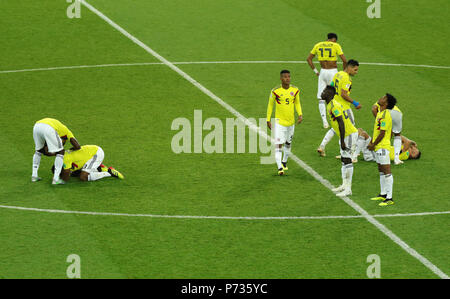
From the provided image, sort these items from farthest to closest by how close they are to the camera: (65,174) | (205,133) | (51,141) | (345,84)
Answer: (205,133)
(345,84)
(65,174)
(51,141)

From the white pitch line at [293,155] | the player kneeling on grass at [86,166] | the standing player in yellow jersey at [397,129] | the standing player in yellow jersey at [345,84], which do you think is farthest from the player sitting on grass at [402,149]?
the player kneeling on grass at [86,166]

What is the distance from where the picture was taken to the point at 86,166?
18.0m

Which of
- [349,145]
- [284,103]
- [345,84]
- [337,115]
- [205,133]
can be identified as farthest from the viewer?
[205,133]

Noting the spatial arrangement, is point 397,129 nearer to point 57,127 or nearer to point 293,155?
point 293,155

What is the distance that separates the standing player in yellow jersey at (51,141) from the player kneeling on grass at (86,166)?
25cm

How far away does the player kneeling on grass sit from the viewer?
18.0 meters

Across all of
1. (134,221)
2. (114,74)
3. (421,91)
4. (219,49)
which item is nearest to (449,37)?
(421,91)

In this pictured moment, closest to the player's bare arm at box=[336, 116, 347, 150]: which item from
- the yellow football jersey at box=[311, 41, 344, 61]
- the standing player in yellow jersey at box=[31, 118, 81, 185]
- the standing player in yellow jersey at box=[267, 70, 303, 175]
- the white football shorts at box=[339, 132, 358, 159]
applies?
the white football shorts at box=[339, 132, 358, 159]

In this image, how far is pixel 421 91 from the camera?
2512cm

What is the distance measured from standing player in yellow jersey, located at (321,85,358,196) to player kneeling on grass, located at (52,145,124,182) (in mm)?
4743

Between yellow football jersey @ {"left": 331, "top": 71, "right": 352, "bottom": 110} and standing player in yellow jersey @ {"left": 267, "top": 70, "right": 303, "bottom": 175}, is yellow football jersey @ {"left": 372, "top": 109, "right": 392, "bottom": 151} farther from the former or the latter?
yellow football jersey @ {"left": 331, "top": 71, "right": 352, "bottom": 110}

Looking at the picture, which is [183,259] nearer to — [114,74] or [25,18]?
[114,74]

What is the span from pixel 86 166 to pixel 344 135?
5536 mm

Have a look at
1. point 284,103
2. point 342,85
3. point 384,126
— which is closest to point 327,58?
point 342,85
